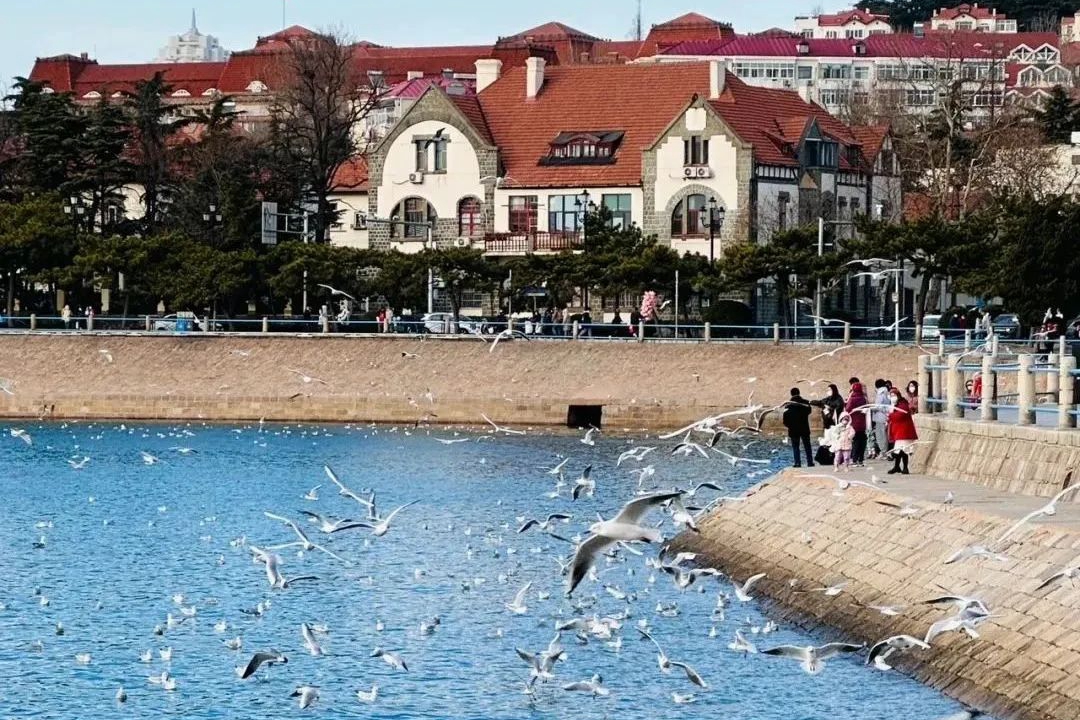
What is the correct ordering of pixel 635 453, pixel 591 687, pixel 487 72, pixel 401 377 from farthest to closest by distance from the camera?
pixel 487 72 < pixel 401 377 < pixel 635 453 < pixel 591 687

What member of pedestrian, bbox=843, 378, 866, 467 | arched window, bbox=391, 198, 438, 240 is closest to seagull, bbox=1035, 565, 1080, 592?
pedestrian, bbox=843, 378, 866, 467

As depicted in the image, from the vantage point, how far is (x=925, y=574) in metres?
29.8

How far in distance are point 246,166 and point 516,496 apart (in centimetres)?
4890

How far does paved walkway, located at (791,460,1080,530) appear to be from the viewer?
1169 inches

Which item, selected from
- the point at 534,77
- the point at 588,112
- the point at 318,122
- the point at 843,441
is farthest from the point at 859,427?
the point at 318,122

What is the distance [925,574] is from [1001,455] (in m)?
5.37

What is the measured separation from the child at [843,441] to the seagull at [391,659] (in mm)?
11044

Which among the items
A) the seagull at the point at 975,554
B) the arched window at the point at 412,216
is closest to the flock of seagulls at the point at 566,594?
the seagull at the point at 975,554

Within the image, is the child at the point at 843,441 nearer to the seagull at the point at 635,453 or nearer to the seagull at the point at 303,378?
the seagull at the point at 635,453

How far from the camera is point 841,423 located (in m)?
39.5

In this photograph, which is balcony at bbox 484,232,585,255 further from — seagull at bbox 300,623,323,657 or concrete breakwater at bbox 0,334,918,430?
seagull at bbox 300,623,323,657

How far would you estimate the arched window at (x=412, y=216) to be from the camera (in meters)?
93.1

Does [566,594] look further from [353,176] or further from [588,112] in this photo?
[353,176]

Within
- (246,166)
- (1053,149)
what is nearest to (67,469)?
(246,166)
